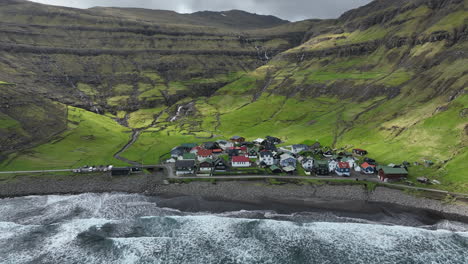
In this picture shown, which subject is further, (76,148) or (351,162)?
(76,148)

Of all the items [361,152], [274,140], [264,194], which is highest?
[361,152]

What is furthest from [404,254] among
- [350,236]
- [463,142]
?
[463,142]

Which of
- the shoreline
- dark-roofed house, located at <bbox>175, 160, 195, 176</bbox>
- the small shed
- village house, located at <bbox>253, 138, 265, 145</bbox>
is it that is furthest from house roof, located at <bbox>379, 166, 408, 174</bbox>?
the small shed

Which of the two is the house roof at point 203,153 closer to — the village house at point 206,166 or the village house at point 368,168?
the village house at point 206,166

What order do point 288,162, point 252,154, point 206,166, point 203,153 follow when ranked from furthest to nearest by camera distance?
1. point 252,154
2. point 203,153
3. point 288,162
4. point 206,166

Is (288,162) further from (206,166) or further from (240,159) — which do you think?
(206,166)

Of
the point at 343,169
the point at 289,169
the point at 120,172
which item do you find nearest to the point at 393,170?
the point at 343,169
